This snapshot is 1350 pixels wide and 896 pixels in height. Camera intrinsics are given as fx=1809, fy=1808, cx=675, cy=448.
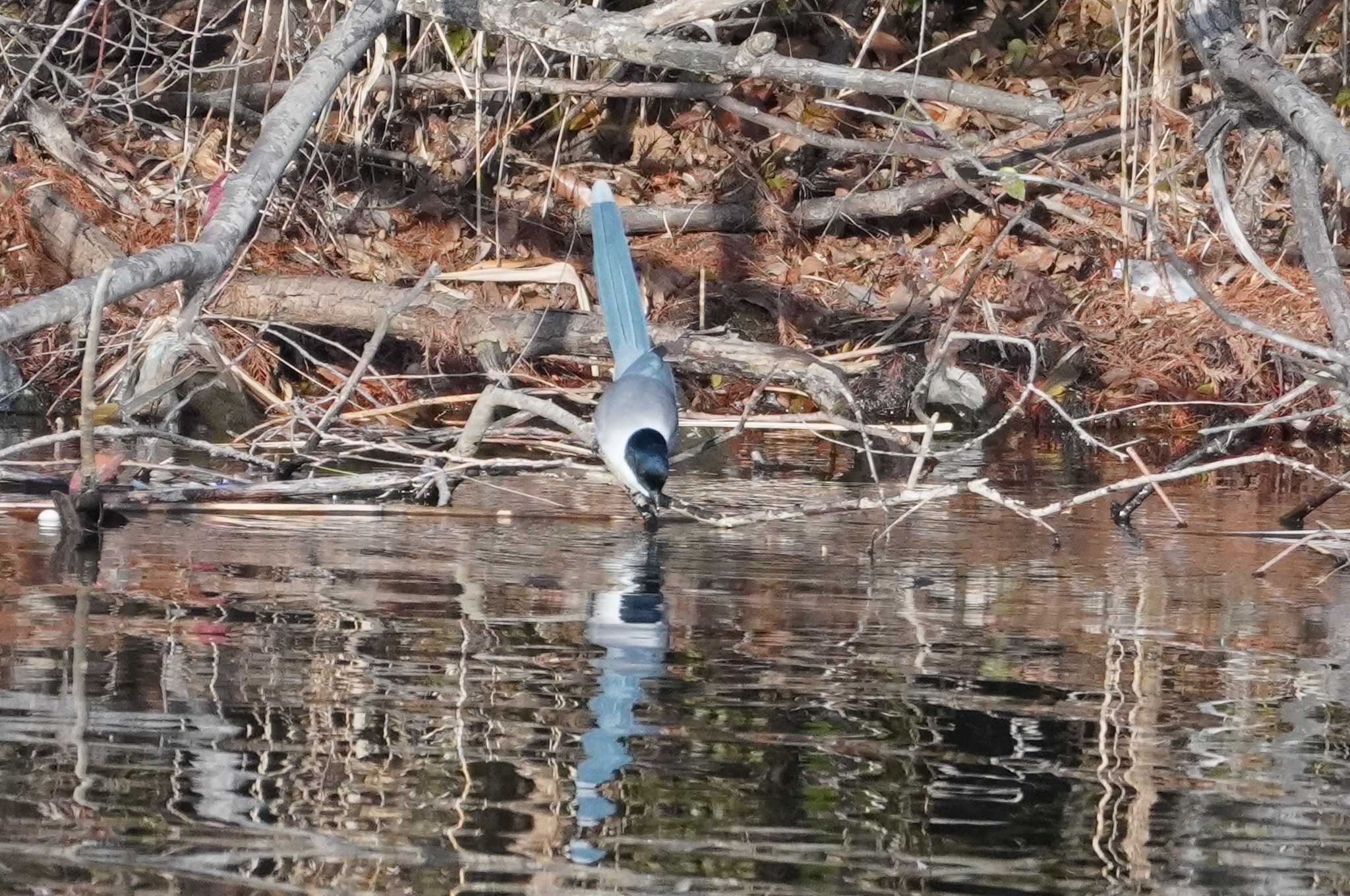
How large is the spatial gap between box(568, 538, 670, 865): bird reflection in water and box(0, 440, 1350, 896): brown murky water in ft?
0.04

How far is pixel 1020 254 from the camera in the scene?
9.33m

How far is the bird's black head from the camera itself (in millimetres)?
4926

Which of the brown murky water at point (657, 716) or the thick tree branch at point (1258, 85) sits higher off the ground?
the thick tree branch at point (1258, 85)

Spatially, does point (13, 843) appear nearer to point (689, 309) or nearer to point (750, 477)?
point (750, 477)

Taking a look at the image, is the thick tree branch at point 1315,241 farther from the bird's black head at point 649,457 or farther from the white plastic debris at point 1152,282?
the white plastic debris at point 1152,282

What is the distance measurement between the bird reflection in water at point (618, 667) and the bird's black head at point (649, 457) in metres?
0.18

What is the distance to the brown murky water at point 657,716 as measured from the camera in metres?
2.48

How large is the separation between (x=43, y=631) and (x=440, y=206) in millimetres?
5629

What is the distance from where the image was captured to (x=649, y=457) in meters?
4.93

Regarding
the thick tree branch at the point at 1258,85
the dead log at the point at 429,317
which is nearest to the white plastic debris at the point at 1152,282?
the dead log at the point at 429,317

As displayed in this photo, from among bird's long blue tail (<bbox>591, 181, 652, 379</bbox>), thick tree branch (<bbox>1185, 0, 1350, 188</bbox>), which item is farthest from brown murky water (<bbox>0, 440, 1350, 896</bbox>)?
thick tree branch (<bbox>1185, 0, 1350, 188</bbox>)

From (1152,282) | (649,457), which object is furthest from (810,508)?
(1152,282)

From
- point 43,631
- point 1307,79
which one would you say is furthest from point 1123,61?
point 43,631

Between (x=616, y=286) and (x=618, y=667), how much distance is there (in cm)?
267
